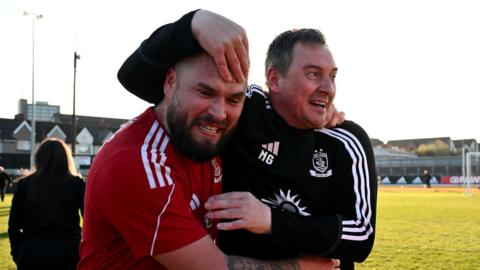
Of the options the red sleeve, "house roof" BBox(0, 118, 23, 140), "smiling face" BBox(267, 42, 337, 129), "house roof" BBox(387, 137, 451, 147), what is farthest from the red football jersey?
"house roof" BBox(387, 137, 451, 147)

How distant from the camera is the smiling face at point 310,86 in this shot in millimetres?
2967

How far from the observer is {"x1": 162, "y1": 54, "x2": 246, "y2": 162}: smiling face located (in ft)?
7.63

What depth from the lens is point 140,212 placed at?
2146 millimetres

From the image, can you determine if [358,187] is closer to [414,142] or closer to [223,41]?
[223,41]

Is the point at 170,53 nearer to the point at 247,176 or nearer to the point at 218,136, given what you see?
the point at 218,136

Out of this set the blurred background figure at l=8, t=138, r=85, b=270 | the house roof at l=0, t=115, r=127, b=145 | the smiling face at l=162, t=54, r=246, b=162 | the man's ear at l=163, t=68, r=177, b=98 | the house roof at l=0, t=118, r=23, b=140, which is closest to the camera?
the smiling face at l=162, t=54, r=246, b=162

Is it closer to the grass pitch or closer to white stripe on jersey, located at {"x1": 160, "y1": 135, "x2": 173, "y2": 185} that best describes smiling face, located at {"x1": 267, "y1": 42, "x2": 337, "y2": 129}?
white stripe on jersey, located at {"x1": 160, "y1": 135, "x2": 173, "y2": 185}

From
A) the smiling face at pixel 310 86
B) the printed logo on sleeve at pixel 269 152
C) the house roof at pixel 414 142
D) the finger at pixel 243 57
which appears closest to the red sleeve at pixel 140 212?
the finger at pixel 243 57

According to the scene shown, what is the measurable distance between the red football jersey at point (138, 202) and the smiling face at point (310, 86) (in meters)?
0.80

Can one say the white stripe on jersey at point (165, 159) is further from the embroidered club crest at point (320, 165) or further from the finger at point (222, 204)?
the embroidered club crest at point (320, 165)

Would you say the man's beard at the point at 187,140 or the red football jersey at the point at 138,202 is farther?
the man's beard at the point at 187,140

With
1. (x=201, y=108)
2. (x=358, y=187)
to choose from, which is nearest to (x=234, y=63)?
(x=201, y=108)

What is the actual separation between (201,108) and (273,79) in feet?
3.18

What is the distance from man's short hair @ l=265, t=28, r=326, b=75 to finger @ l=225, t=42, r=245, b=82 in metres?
0.82
